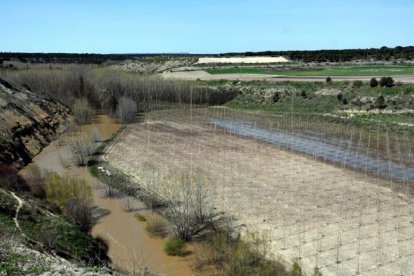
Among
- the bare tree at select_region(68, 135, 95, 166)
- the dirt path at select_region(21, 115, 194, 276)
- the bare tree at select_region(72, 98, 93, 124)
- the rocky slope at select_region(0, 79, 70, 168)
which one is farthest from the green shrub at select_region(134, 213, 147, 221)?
the bare tree at select_region(72, 98, 93, 124)

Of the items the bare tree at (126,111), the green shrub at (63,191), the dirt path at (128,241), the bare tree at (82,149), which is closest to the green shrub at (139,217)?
the dirt path at (128,241)

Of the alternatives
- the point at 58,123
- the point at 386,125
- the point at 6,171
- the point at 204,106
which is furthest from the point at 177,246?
the point at 204,106

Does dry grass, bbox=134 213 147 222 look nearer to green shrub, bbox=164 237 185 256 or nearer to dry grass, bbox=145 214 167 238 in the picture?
dry grass, bbox=145 214 167 238

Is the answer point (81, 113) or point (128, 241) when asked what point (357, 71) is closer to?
→ point (81, 113)

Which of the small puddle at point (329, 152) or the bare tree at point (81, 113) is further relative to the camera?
the bare tree at point (81, 113)

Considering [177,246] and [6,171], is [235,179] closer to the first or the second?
[177,246]

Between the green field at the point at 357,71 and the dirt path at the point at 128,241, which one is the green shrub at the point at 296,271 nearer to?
the dirt path at the point at 128,241

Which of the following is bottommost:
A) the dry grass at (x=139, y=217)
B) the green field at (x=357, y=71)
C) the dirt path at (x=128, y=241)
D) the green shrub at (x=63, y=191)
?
the dirt path at (x=128, y=241)

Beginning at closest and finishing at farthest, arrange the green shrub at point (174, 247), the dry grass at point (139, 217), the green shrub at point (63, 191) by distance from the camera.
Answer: the green shrub at point (174, 247) < the dry grass at point (139, 217) < the green shrub at point (63, 191)
